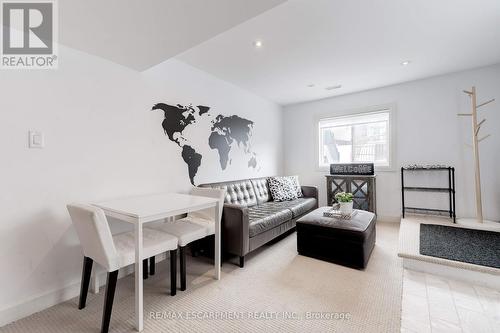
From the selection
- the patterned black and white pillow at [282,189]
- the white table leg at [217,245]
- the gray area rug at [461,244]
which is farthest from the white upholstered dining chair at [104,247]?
the gray area rug at [461,244]

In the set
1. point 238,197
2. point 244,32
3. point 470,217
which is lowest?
point 470,217

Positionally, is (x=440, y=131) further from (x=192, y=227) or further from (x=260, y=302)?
(x=192, y=227)

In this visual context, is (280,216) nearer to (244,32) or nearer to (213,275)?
(213,275)

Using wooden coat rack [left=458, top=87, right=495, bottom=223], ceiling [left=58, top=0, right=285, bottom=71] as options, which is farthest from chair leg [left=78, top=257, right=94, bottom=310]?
wooden coat rack [left=458, top=87, right=495, bottom=223]

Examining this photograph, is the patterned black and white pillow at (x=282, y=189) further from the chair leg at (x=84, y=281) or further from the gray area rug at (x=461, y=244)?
the chair leg at (x=84, y=281)

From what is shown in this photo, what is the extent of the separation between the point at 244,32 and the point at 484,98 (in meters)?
3.74

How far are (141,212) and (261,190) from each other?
2.45 metres

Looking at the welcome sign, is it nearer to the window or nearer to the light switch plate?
the window

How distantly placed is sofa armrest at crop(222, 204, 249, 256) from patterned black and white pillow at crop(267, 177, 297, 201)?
5.07ft

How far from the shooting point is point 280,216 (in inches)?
118

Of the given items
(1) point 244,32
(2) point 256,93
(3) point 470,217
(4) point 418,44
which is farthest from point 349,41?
(3) point 470,217

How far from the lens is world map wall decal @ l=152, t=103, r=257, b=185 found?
2.76 metres

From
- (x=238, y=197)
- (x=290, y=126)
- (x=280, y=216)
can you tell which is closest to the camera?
(x=280, y=216)

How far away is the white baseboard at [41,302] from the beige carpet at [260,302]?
0.18 ft
